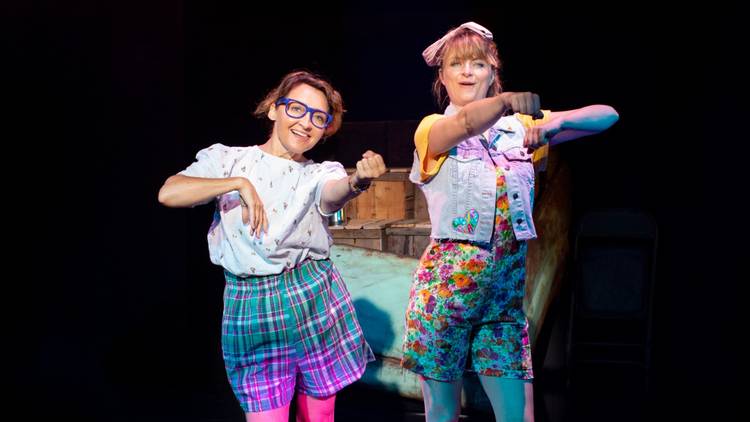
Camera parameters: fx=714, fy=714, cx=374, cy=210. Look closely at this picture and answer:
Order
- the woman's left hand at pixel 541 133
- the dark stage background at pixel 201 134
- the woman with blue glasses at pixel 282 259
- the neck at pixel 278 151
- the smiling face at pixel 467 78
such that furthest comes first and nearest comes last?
the dark stage background at pixel 201 134 < the neck at pixel 278 151 < the woman with blue glasses at pixel 282 259 < the smiling face at pixel 467 78 < the woman's left hand at pixel 541 133

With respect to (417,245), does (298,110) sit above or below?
above

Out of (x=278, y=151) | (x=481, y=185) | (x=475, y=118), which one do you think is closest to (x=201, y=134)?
(x=278, y=151)

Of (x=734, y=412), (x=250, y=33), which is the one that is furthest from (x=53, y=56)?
(x=734, y=412)

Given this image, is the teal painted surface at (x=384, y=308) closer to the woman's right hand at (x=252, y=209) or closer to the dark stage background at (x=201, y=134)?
the dark stage background at (x=201, y=134)

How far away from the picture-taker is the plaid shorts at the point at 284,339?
2.08 metres

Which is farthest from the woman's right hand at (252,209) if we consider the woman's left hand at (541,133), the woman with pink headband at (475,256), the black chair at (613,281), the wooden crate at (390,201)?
the black chair at (613,281)

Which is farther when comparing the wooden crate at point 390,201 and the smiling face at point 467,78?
the wooden crate at point 390,201

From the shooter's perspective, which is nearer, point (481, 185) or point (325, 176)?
point (481, 185)

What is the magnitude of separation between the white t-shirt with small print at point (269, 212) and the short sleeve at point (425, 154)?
0.31 m

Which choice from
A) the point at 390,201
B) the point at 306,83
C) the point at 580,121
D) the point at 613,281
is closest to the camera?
the point at 580,121

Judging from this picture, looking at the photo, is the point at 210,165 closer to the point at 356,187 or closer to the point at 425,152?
the point at 356,187

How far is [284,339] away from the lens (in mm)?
2098

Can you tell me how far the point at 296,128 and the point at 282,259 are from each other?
40 cm

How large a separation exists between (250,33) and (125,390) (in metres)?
2.16
